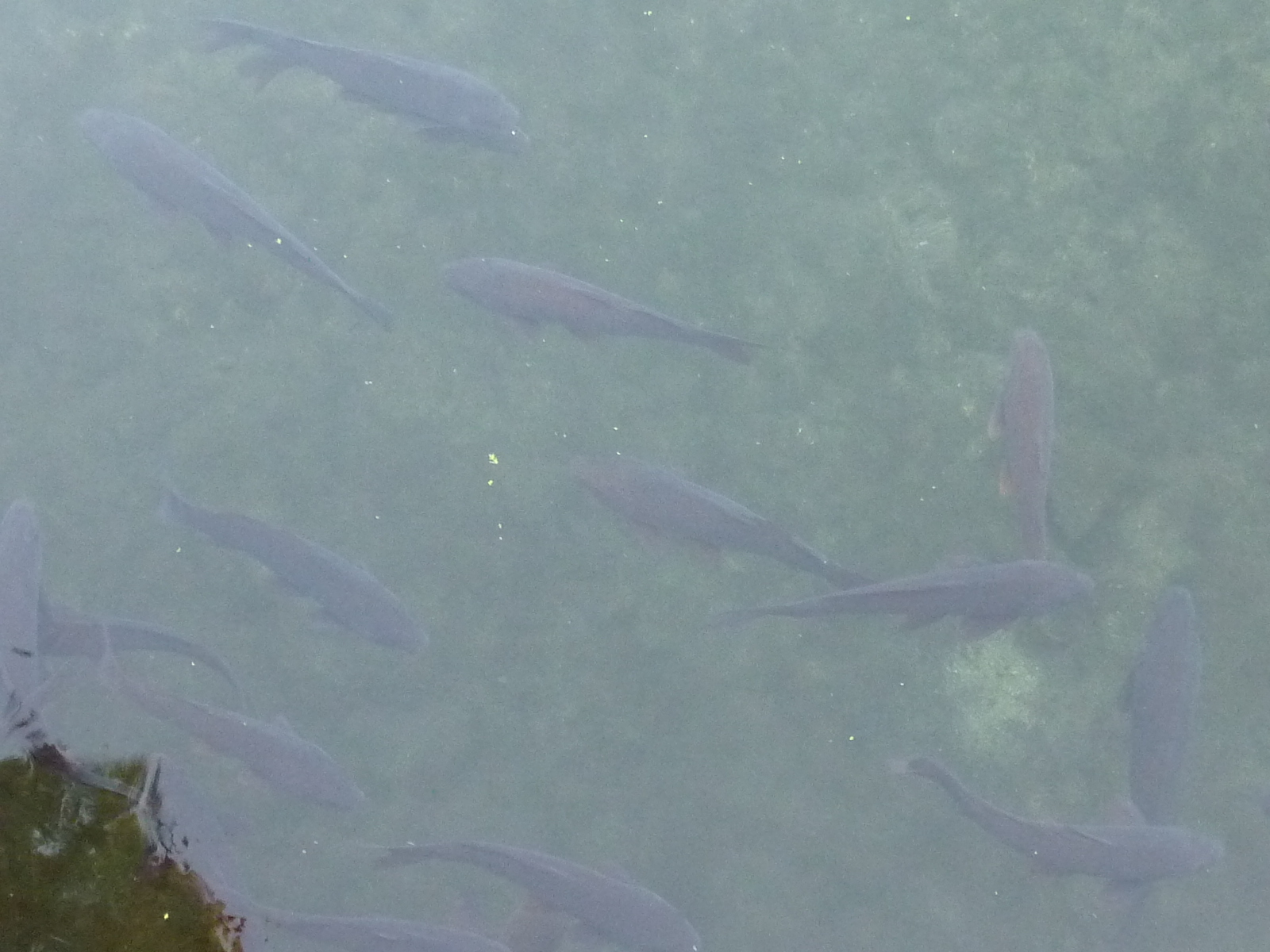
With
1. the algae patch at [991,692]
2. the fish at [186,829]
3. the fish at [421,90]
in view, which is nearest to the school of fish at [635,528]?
the fish at [186,829]

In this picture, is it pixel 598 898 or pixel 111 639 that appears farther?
pixel 111 639

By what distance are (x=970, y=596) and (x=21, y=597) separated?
11.8ft

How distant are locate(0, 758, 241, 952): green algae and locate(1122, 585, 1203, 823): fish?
3373 millimetres

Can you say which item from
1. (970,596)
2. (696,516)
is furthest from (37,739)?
(970,596)

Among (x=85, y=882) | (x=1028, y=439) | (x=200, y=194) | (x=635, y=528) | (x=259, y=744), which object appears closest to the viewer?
(x=85, y=882)

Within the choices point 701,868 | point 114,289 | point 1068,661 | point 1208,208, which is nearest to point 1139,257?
point 1208,208

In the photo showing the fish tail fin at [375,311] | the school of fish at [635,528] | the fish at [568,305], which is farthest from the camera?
the fish tail fin at [375,311]

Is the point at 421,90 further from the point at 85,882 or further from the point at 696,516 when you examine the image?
the point at 85,882

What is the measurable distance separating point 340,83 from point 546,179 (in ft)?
3.32

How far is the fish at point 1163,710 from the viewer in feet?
12.7

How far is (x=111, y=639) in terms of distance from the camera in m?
3.93

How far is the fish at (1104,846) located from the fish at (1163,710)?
0.13 m

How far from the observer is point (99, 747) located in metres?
3.90

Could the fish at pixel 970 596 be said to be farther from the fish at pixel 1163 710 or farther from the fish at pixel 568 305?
the fish at pixel 568 305
